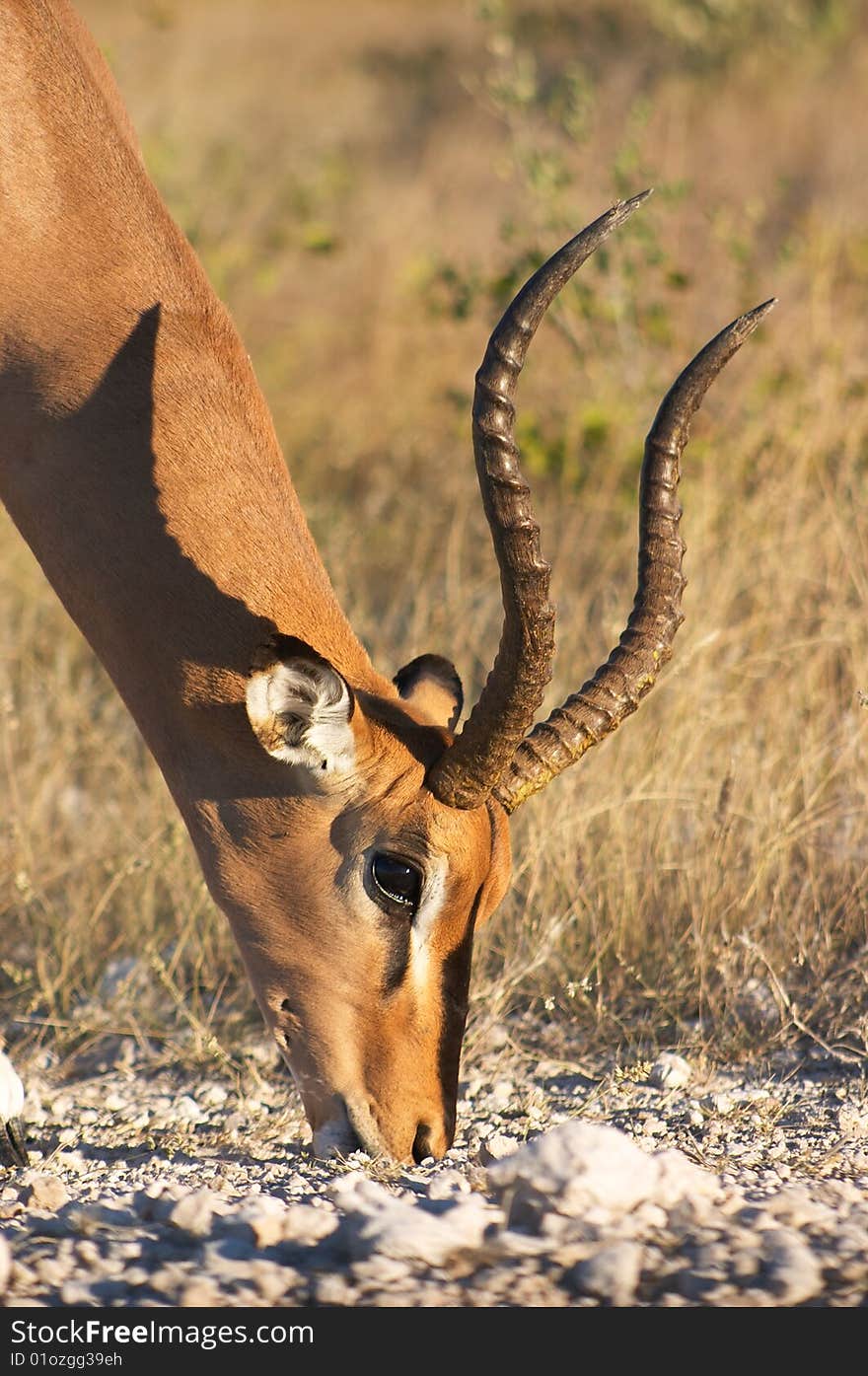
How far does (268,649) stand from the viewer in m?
4.09

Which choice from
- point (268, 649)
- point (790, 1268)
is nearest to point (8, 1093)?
point (268, 649)

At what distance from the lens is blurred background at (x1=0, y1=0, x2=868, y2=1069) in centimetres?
580

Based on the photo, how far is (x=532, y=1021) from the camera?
569 centimetres

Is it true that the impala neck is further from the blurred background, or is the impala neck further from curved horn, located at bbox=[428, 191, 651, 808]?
the blurred background

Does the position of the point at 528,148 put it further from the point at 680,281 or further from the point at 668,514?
the point at 668,514

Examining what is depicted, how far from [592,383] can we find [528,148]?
1326mm

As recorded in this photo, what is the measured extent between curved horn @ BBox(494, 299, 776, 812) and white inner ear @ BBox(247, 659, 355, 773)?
1.67ft

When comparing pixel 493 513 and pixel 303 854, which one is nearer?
pixel 493 513

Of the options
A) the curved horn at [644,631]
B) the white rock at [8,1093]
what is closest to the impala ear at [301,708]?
the curved horn at [644,631]

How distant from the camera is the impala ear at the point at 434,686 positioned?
5.09 m

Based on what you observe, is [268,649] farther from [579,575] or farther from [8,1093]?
[579,575]

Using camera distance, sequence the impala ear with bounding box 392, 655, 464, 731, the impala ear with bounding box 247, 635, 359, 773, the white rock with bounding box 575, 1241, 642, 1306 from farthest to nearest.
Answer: the impala ear with bounding box 392, 655, 464, 731 < the impala ear with bounding box 247, 635, 359, 773 < the white rock with bounding box 575, 1241, 642, 1306

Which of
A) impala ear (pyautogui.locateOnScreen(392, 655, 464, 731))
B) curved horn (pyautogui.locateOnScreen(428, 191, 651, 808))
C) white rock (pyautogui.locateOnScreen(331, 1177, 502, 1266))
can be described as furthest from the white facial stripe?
impala ear (pyautogui.locateOnScreen(392, 655, 464, 731))

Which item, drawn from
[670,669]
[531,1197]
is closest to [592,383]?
[670,669]
